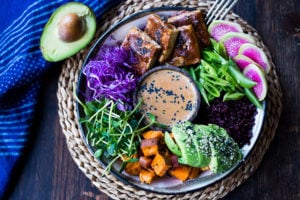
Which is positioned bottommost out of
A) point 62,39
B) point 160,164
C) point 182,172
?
point 182,172

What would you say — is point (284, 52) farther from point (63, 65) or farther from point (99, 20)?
point (63, 65)

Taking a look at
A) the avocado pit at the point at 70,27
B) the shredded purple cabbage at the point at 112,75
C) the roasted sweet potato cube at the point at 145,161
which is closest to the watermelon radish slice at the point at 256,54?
the shredded purple cabbage at the point at 112,75

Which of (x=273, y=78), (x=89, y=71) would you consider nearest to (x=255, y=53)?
(x=273, y=78)

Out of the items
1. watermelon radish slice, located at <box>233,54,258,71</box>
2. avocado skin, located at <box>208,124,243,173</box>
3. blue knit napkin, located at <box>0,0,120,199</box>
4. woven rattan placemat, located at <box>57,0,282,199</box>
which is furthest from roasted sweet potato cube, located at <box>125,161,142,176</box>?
watermelon radish slice, located at <box>233,54,258,71</box>

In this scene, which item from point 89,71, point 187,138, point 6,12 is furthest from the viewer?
point 6,12

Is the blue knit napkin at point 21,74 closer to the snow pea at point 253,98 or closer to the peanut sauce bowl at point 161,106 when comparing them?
the peanut sauce bowl at point 161,106

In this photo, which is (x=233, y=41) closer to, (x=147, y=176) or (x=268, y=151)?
(x=268, y=151)

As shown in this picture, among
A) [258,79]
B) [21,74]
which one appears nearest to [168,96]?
[258,79]
